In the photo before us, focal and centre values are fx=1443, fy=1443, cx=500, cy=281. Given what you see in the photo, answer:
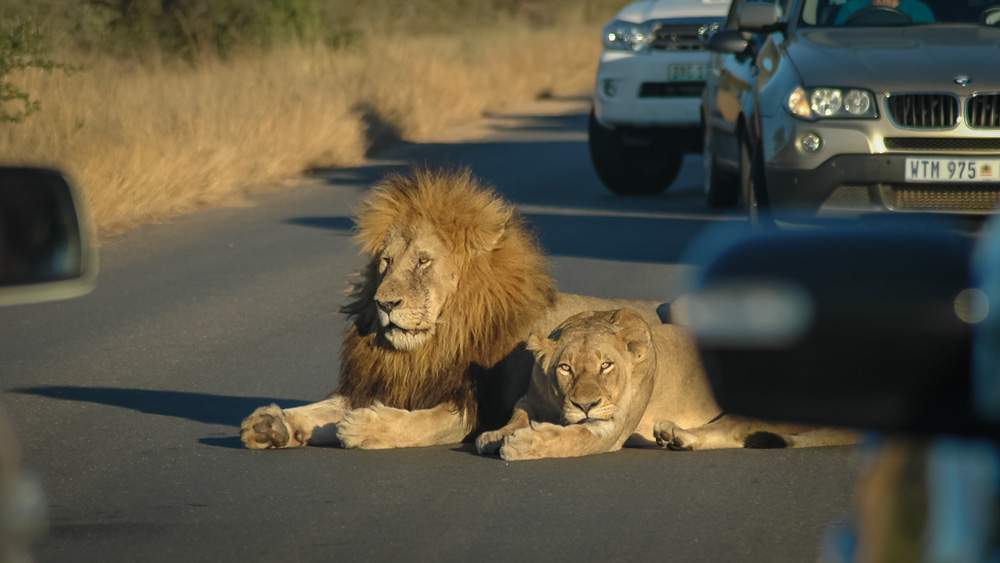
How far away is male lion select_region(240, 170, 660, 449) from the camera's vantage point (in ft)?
17.6

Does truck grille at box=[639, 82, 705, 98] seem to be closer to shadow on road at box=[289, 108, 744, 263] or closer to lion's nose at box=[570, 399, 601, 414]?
shadow on road at box=[289, 108, 744, 263]

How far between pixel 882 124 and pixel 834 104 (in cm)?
31

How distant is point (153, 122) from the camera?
54.2 feet

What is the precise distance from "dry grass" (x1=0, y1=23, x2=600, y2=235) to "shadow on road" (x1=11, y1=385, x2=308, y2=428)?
207 inches

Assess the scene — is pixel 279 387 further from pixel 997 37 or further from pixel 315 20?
pixel 315 20

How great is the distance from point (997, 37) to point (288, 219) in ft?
21.3

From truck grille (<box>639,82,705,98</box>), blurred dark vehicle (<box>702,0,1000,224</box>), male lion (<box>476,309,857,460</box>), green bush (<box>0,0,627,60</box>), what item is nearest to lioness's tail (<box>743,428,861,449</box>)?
male lion (<box>476,309,857,460</box>)

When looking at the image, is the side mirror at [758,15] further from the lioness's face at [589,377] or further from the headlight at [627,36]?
the lioness's face at [589,377]

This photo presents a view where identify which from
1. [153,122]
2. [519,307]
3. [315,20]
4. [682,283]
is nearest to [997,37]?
[682,283]

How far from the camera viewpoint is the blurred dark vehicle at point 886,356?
1.45 metres

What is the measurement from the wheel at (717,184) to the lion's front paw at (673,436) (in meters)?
6.77

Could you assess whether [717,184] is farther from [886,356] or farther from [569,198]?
[886,356]

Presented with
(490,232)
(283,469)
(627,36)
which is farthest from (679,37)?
(283,469)

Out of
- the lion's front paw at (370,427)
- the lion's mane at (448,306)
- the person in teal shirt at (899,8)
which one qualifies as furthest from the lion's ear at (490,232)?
the person in teal shirt at (899,8)
